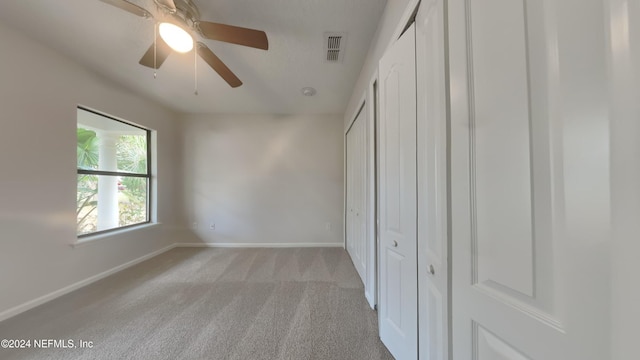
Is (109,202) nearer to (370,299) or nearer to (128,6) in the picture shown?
(128,6)

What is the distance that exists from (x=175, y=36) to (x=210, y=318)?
2.28m

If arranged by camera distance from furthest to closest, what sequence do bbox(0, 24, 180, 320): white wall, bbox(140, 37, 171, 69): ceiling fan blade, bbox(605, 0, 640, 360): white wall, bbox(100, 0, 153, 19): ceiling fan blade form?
bbox(0, 24, 180, 320): white wall
bbox(140, 37, 171, 69): ceiling fan blade
bbox(100, 0, 153, 19): ceiling fan blade
bbox(605, 0, 640, 360): white wall

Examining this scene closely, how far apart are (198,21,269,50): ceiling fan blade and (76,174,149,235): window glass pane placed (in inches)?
96.3

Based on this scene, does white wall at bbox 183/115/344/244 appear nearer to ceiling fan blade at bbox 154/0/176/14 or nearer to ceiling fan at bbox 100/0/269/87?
ceiling fan at bbox 100/0/269/87

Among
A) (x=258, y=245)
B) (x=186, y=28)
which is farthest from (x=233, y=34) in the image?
(x=258, y=245)

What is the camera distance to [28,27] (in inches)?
74.8

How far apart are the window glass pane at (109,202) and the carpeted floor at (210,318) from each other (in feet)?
2.34

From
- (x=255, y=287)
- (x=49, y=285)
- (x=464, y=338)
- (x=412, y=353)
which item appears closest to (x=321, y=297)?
(x=255, y=287)

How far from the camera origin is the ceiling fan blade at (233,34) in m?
1.50

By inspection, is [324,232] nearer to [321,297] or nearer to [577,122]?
[321,297]

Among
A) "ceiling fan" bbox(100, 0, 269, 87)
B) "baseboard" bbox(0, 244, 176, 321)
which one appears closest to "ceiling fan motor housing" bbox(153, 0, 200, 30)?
"ceiling fan" bbox(100, 0, 269, 87)

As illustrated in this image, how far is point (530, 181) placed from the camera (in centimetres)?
54

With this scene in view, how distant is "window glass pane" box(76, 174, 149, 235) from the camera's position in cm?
262

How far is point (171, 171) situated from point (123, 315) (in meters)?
2.63
